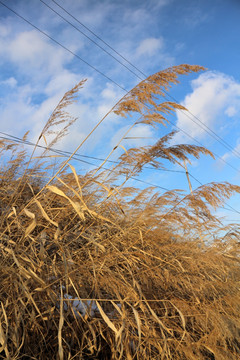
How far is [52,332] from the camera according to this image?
1977mm

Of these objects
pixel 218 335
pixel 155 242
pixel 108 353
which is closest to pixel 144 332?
pixel 108 353

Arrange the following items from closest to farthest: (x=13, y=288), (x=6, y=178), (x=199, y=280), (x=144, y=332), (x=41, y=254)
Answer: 1. (x=41, y=254)
2. (x=13, y=288)
3. (x=144, y=332)
4. (x=199, y=280)
5. (x=6, y=178)

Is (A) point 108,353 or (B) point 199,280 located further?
(B) point 199,280

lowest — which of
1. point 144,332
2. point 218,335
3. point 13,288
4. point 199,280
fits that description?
point 13,288

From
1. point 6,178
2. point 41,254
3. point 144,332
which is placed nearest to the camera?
point 41,254

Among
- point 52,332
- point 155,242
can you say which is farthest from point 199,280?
point 52,332

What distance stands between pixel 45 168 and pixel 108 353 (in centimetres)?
232

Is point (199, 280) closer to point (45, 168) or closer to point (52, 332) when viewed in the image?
point (52, 332)

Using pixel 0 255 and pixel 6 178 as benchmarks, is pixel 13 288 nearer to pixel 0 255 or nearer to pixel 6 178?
pixel 0 255

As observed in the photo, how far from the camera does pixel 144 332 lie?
2.00m

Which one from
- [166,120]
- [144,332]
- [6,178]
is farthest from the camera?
[6,178]

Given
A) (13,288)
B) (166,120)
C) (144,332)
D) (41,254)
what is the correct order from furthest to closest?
(166,120)
(144,332)
(13,288)
(41,254)

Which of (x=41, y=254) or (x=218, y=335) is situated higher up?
(x=218, y=335)

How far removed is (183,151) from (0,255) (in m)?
1.68
